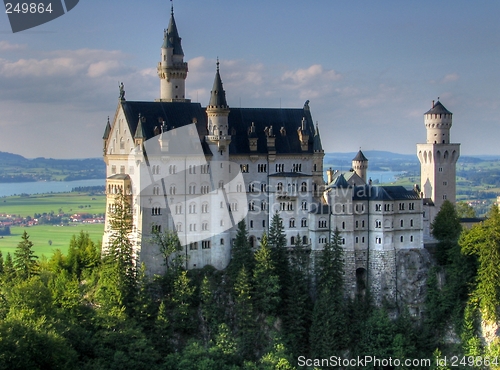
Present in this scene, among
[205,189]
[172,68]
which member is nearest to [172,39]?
[172,68]

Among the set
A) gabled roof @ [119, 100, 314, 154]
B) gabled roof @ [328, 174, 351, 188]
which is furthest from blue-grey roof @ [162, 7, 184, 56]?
gabled roof @ [328, 174, 351, 188]

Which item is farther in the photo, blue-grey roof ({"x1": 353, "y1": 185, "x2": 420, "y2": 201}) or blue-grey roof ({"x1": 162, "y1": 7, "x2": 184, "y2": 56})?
blue-grey roof ({"x1": 162, "y1": 7, "x2": 184, "y2": 56})

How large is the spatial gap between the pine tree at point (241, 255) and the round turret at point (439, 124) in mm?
28683

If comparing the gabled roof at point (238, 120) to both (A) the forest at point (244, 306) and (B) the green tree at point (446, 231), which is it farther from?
(B) the green tree at point (446, 231)

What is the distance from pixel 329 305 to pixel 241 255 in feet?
33.3

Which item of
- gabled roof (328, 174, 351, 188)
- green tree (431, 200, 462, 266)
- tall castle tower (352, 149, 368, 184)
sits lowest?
green tree (431, 200, 462, 266)

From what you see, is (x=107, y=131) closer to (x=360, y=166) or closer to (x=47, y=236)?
(x=360, y=166)

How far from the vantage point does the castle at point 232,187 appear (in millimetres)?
82062

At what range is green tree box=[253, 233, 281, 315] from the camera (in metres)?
81.3

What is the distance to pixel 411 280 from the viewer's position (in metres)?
86.8

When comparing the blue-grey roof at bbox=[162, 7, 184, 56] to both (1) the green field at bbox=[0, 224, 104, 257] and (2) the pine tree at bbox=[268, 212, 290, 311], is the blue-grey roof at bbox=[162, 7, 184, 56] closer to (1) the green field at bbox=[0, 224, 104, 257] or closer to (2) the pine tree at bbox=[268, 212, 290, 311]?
(2) the pine tree at bbox=[268, 212, 290, 311]

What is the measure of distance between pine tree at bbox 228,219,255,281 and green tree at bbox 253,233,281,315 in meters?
1.07

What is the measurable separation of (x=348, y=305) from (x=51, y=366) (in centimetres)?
3181

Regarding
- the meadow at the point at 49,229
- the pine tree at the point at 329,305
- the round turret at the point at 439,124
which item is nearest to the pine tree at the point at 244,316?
the pine tree at the point at 329,305
